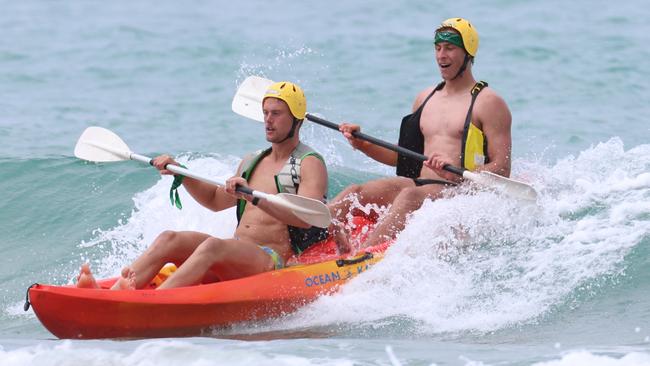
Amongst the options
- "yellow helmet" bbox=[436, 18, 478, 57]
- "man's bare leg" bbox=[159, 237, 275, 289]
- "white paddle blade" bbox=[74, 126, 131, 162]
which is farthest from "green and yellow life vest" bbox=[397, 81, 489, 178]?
"white paddle blade" bbox=[74, 126, 131, 162]

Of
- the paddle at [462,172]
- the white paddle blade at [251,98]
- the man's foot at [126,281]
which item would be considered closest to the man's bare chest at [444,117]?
the paddle at [462,172]

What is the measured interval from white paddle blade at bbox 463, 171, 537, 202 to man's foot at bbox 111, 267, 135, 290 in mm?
2135

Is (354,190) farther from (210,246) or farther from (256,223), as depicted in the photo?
(210,246)

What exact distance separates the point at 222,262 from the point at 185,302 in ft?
1.09

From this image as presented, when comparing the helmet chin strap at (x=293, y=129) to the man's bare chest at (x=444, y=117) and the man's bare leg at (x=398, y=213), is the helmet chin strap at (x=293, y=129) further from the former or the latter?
the man's bare chest at (x=444, y=117)

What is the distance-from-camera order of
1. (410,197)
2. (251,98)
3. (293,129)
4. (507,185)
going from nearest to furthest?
(293,129), (507,185), (410,197), (251,98)

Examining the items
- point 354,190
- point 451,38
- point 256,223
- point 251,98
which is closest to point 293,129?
point 256,223

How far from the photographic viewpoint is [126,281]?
6543 mm

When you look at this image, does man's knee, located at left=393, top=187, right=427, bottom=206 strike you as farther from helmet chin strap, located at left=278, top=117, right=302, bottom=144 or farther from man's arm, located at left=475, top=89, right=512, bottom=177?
helmet chin strap, located at left=278, top=117, right=302, bottom=144

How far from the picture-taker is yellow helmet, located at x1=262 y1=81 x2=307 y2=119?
7.13m

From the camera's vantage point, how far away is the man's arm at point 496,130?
7.77 metres

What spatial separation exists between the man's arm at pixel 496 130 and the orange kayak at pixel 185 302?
3.75 feet

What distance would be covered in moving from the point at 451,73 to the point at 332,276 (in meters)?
1.75

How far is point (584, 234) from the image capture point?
Result: 26.0 ft
